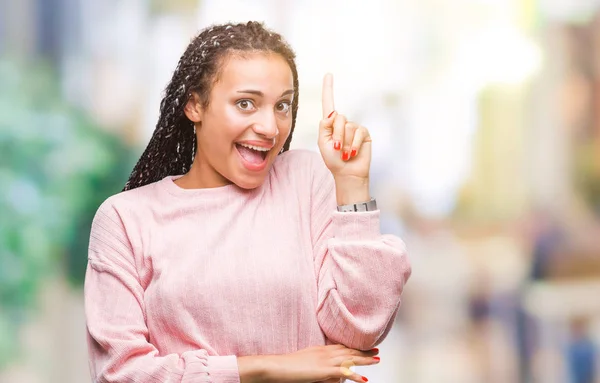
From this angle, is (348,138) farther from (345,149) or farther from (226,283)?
(226,283)

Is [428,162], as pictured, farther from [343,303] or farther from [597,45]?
[343,303]

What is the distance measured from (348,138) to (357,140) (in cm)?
2

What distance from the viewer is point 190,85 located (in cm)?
169

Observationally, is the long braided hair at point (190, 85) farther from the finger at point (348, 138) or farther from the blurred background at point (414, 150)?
the blurred background at point (414, 150)

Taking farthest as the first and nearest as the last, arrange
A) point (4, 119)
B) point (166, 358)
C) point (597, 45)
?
point (597, 45)
point (4, 119)
point (166, 358)

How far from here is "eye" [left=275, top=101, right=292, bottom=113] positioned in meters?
1.66

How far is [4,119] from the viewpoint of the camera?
13.0 ft

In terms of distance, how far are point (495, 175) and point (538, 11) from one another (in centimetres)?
90

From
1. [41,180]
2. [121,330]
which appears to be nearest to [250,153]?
[121,330]

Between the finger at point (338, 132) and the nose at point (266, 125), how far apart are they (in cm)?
11

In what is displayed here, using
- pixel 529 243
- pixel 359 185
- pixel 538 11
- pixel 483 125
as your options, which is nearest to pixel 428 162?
pixel 483 125

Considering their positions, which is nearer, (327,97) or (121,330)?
(121,330)

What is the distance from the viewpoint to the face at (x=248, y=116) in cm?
162

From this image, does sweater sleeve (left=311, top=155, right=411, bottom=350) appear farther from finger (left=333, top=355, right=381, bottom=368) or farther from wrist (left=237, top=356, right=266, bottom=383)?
wrist (left=237, top=356, right=266, bottom=383)
